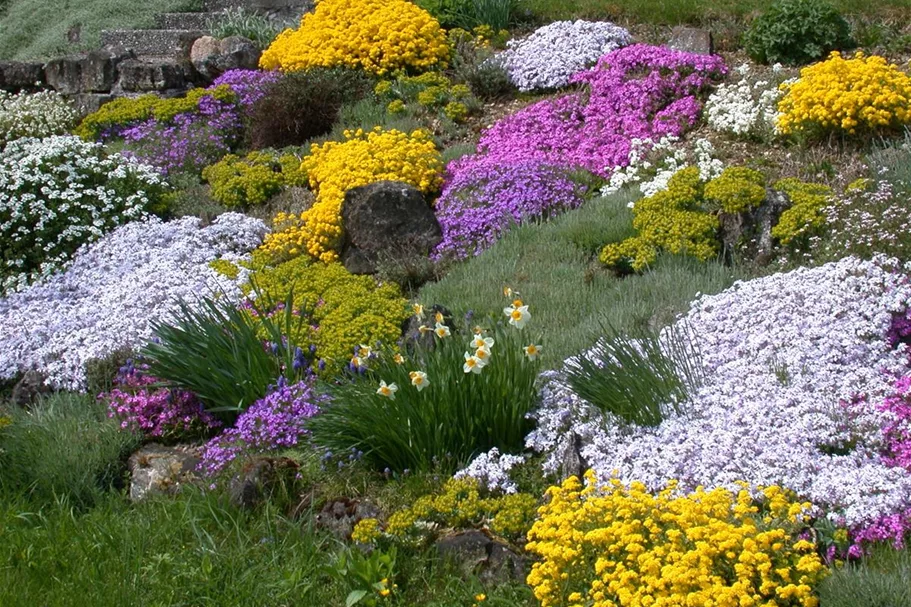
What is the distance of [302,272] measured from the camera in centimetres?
844

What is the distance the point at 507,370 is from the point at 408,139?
5.05 metres

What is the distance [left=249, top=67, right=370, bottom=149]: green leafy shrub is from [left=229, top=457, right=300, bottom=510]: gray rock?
616 cm

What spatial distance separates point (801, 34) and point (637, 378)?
6327 millimetres

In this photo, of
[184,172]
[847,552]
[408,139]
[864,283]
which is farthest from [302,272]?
[847,552]

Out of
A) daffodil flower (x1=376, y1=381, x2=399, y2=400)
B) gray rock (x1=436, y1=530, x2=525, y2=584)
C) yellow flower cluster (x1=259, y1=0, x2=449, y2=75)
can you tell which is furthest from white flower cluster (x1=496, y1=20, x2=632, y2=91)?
gray rock (x1=436, y1=530, x2=525, y2=584)

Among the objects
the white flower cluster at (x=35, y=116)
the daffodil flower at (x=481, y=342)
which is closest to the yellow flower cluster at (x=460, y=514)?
the daffodil flower at (x=481, y=342)

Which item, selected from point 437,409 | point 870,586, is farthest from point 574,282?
point 870,586

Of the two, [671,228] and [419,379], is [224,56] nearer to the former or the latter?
[671,228]

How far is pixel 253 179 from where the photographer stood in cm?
1048

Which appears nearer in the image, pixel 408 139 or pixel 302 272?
pixel 302 272

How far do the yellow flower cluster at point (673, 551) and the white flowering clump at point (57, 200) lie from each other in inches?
247

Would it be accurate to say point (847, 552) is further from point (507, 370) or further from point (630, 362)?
point (507, 370)

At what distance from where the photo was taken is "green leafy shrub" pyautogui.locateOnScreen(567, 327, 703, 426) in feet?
18.8

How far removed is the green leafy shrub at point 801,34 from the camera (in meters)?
10.8
